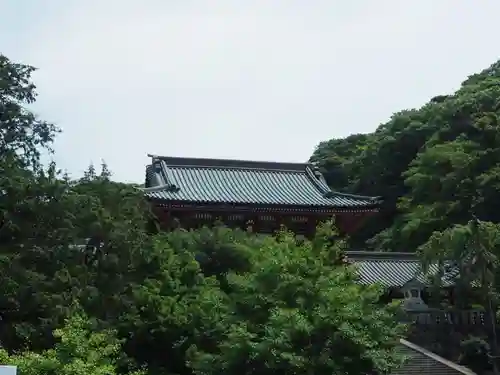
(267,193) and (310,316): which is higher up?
(267,193)

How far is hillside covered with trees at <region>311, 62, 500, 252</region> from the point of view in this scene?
129ft

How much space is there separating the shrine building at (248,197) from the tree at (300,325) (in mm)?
8311

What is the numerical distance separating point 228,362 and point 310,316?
78.6 inches

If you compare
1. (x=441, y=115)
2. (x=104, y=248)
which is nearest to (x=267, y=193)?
(x=104, y=248)

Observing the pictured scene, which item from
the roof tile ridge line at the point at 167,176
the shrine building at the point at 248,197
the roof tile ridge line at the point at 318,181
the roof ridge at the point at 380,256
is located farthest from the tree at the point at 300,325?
the roof ridge at the point at 380,256

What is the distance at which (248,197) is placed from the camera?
26859 millimetres

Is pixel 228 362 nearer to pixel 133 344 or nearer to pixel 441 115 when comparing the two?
pixel 133 344

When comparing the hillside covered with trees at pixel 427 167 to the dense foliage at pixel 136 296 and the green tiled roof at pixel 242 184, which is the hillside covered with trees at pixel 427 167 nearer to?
the green tiled roof at pixel 242 184

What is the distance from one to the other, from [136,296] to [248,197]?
34.1 feet

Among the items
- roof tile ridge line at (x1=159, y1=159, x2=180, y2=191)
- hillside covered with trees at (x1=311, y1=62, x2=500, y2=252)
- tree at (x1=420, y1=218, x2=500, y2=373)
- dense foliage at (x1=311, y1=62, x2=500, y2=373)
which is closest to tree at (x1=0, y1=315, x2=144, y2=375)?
roof tile ridge line at (x1=159, y1=159, x2=180, y2=191)

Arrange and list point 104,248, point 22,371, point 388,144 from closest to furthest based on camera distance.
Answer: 1. point 22,371
2. point 104,248
3. point 388,144

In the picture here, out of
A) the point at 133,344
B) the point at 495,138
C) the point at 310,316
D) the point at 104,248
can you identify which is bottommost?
the point at 133,344

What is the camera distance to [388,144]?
55.7m

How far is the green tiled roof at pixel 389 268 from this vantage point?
31750mm
